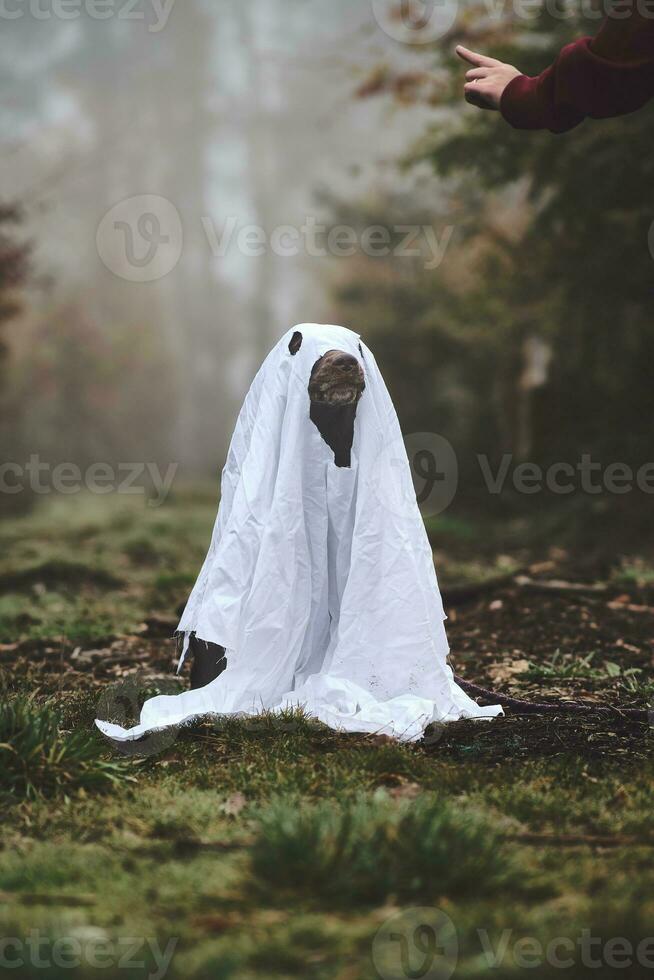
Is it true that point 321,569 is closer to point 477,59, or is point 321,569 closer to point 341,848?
point 341,848

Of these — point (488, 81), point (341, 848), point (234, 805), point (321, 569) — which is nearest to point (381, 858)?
point (341, 848)

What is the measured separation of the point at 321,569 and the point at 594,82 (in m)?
2.70

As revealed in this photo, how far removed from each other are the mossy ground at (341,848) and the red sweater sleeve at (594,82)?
2129mm

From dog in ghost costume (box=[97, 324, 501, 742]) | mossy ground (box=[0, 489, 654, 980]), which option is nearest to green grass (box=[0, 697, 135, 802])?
mossy ground (box=[0, 489, 654, 980])

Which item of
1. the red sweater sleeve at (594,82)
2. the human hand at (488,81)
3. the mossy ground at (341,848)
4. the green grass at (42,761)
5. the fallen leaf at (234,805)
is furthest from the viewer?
the green grass at (42,761)

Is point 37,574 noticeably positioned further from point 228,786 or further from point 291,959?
point 291,959

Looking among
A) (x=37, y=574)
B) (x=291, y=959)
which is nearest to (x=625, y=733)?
(x=291, y=959)

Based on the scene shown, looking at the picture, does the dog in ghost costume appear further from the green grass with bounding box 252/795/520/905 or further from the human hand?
the human hand

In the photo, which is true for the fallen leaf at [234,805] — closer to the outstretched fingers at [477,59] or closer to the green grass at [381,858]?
the green grass at [381,858]

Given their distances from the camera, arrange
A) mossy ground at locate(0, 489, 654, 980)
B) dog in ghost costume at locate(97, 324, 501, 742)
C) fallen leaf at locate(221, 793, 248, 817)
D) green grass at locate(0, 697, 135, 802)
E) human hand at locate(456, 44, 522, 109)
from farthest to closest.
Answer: dog in ghost costume at locate(97, 324, 501, 742)
green grass at locate(0, 697, 135, 802)
fallen leaf at locate(221, 793, 248, 817)
human hand at locate(456, 44, 522, 109)
mossy ground at locate(0, 489, 654, 980)

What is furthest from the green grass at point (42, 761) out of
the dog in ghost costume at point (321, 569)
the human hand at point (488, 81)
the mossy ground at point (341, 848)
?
the human hand at point (488, 81)

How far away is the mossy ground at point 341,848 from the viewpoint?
2.34 m

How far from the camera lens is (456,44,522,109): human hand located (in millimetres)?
2924

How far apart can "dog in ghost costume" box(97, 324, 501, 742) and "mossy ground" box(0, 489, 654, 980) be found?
0.82 ft
